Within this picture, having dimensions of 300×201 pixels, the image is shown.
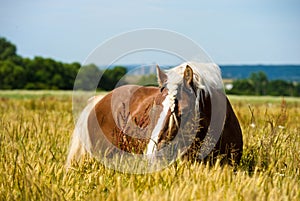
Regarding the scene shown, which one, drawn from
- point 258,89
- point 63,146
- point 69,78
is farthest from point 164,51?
point 69,78

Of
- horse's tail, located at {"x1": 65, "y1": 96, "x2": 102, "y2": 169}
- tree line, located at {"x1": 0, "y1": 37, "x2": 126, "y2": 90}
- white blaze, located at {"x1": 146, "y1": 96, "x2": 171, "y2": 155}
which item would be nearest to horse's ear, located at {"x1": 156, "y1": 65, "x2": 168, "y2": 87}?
white blaze, located at {"x1": 146, "y1": 96, "x2": 171, "y2": 155}

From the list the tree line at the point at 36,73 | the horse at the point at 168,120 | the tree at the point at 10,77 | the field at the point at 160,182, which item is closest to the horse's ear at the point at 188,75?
the horse at the point at 168,120

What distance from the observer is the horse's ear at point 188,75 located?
386 centimetres

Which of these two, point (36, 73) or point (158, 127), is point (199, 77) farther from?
point (36, 73)

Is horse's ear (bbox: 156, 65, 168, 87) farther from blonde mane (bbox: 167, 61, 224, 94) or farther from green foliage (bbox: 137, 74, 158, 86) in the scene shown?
green foliage (bbox: 137, 74, 158, 86)

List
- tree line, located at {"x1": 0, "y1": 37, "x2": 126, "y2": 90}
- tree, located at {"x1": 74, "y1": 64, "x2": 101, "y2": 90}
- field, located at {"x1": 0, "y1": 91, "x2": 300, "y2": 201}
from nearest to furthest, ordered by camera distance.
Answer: field, located at {"x1": 0, "y1": 91, "x2": 300, "y2": 201} → tree, located at {"x1": 74, "y1": 64, "x2": 101, "y2": 90} → tree line, located at {"x1": 0, "y1": 37, "x2": 126, "y2": 90}

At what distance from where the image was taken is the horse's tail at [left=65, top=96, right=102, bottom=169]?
507cm

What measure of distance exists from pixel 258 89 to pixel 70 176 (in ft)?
201

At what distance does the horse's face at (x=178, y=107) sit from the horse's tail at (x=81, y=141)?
1.40 m

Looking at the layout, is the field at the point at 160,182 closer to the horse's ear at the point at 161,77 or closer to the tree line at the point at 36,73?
the horse's ear at the point at 161,77

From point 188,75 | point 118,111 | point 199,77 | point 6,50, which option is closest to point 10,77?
point 6,50

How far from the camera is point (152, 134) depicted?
150 inches

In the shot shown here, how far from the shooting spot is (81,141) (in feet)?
16.8

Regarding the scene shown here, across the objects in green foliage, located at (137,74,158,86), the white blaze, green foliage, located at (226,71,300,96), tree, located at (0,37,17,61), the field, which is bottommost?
the field
